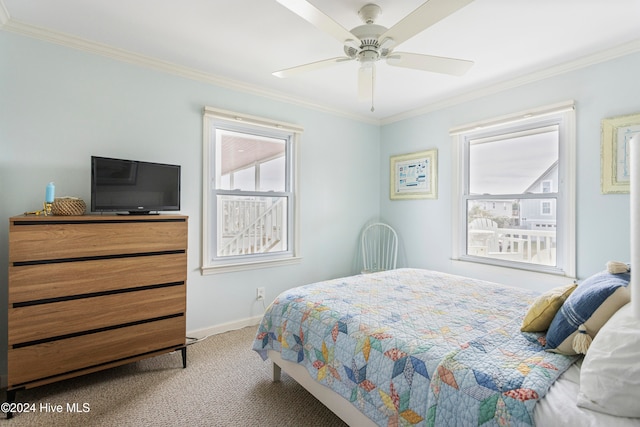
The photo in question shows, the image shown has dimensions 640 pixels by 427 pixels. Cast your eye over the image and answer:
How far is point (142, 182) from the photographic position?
7.95 feet

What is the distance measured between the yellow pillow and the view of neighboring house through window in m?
2.50

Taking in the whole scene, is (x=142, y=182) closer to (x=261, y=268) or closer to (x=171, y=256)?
(x=171, y=256)

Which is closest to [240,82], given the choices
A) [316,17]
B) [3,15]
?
[3,15]

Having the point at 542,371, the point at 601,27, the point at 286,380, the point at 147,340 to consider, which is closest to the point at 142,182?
the point at 147,340

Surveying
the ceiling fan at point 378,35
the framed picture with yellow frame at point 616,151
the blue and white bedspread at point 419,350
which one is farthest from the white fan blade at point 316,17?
the framed picture with yellow frame at point 616,151

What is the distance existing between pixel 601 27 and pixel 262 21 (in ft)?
7.56

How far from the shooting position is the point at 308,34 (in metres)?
2.27

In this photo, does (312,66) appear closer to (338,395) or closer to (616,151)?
(338,395)

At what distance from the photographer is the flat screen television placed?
2219 millimetres

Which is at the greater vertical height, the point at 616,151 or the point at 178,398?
the point at 616,151

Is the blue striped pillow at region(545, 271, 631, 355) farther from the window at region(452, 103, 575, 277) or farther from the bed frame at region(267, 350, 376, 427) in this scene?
the window at region(452, 103, 575, 277)

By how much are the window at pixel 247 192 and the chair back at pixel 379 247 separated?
3.66 ft

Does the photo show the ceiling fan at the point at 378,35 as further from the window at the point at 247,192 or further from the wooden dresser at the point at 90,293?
the wooden dresser at the point at 90,293

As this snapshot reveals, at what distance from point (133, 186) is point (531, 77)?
353 centimetres
